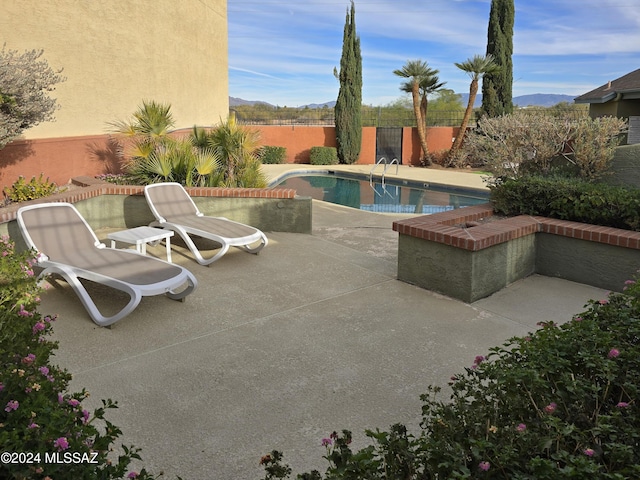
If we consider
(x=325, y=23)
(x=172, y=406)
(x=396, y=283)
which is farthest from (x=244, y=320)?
(x=325, y=23)

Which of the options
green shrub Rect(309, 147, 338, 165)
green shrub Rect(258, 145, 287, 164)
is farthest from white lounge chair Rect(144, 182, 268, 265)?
green shrub Rect(309, 147, 338, 165)

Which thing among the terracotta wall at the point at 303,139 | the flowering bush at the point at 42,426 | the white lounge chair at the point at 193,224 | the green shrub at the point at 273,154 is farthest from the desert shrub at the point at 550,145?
the terracotta wall at the point at 303,139

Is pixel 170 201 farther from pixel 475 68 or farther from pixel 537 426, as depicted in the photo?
pixel 475 68

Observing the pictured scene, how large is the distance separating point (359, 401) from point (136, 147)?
8074mm

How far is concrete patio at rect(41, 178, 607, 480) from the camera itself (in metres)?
3.10

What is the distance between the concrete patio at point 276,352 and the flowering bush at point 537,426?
1.06 meters

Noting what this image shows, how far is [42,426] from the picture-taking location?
1785 mm

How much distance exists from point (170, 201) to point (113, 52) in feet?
20.1

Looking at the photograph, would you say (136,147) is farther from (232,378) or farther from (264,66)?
(264,66)

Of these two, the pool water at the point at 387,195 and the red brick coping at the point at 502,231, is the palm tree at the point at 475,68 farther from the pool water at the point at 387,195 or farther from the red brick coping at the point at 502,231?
the red brick coping at the point at 502,231

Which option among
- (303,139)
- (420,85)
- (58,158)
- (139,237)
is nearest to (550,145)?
(139,237)

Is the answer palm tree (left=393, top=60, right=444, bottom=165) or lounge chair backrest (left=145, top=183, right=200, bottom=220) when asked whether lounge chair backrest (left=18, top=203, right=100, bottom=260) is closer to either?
lounge chair backrest (left=145, top=183, right=200, bottom=220)

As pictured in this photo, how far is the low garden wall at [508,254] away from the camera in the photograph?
5.41m

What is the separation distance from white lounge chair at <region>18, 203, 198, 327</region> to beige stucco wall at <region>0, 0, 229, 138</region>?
160 inches
